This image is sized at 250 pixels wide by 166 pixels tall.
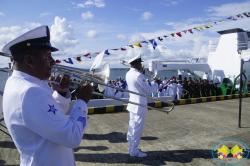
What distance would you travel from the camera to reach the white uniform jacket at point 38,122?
2080 millimetres

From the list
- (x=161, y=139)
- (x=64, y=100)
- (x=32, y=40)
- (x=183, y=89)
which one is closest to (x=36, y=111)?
(x=32, y=40)

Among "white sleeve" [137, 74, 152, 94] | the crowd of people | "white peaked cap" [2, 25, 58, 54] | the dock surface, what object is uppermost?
"white peaked cap" [2, 25, 58, 54]

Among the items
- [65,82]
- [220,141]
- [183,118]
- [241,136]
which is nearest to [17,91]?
[65,82]

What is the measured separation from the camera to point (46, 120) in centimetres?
207

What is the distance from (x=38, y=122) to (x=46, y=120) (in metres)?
0.05

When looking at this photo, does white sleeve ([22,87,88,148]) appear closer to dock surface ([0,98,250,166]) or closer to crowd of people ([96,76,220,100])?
dock surface ([0,98,250,166])

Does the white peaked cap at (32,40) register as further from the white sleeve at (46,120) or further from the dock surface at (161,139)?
the dock surface at (161,139)

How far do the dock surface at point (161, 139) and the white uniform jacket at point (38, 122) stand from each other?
3.85m

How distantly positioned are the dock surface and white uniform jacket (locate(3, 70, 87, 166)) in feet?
12.6

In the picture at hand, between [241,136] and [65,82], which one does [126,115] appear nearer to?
[241,136]

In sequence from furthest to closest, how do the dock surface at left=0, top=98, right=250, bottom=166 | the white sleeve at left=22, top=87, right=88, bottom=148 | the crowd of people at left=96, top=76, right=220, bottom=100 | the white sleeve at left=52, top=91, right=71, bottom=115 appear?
the crowd of people at left=96, top=76, right=220, bottom=100 → the dock surface at left=0, top=98, right=250, bottom=166 → the white sleeve at left=52, top=91, right=71, bottom=115 → the white sleeve at left=22, top=87, right=88, bottom=148

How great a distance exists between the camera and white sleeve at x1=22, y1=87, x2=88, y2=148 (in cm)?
207

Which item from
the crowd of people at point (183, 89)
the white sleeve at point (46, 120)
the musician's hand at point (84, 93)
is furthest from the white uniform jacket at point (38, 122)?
the crowd of people at point (183, 89)

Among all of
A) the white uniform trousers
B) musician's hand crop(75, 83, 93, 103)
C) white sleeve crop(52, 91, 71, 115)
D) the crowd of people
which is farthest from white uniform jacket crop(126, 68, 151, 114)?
the crowd of people
